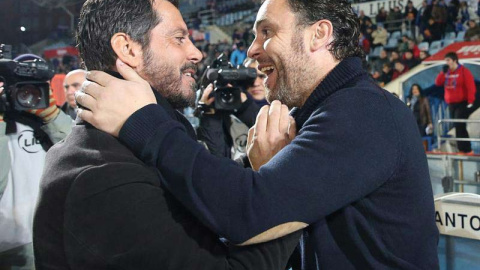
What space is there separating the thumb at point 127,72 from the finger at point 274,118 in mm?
348

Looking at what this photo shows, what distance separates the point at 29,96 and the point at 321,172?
2.30 m

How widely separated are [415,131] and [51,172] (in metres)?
0.85

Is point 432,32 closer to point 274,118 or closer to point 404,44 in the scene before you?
point 404,44

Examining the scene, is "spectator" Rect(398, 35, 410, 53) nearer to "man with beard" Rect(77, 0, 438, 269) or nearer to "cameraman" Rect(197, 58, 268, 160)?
"cameraman" Rect(197, 58, 268, 160)

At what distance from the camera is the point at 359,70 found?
1.29 metres

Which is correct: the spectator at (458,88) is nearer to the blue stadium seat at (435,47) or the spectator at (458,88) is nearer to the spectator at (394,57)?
the blue stadium seat at (435,47)

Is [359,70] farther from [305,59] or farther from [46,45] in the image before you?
[46,45]

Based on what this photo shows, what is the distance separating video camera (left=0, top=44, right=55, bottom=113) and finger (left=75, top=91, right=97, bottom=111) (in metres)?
1.82

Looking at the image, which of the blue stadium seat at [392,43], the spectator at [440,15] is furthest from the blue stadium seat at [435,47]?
the blue stadium seat at [392,43]

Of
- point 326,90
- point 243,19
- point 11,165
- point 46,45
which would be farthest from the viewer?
point 46,45

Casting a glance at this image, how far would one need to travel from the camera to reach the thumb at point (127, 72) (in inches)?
47.8

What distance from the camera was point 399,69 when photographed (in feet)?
32.4

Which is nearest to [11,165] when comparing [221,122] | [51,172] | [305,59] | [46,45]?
[221,122]

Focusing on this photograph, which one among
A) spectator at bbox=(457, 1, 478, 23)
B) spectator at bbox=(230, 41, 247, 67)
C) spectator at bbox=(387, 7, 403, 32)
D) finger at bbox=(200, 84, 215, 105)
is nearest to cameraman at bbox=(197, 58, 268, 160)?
finger at bbox=(200, 84, 215, 105)
